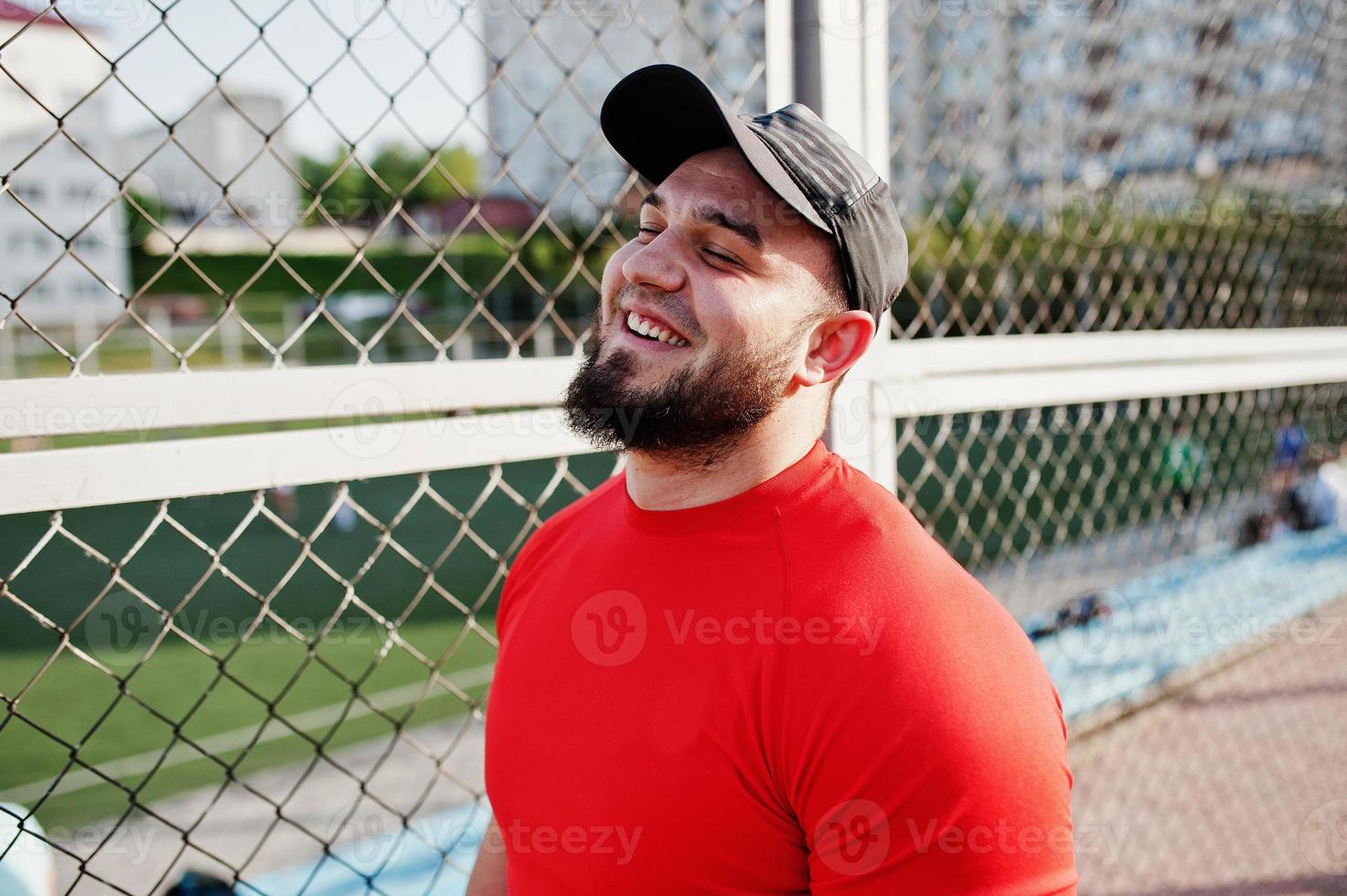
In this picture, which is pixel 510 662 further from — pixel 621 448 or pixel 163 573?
pixel 163 573

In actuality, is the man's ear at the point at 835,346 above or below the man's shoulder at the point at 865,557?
above

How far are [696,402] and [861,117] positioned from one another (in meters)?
1.02

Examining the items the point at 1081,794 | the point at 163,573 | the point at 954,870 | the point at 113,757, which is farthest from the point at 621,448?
the point at 163,573

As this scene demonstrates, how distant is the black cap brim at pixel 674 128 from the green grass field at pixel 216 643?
1.32 metres

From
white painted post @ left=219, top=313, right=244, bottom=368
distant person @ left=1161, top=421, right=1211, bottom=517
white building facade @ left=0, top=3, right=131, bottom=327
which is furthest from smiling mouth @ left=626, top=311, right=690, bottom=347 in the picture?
white painted post @ left=219, top=313, right=244, bottom=368

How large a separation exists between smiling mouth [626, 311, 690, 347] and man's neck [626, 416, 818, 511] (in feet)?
0.62

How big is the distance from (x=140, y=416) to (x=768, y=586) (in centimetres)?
106

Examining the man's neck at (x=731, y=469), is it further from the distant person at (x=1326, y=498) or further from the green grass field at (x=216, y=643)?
the distant person at (x=1326, y=498)

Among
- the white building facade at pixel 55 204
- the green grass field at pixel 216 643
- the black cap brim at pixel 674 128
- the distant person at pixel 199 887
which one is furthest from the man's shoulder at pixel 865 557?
the white building facade at pixel 55 204

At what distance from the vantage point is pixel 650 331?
1627mm

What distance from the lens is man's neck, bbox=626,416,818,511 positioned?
1616 millimetres

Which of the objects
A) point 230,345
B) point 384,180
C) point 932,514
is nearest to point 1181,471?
point 932,514

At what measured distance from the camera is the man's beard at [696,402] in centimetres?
156

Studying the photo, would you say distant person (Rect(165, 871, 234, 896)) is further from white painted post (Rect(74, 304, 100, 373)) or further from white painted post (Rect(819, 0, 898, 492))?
white painted post (Rect(74, 304, 100, 373))
